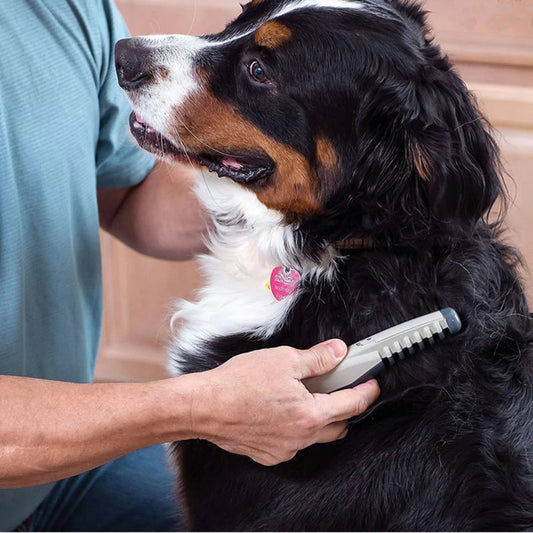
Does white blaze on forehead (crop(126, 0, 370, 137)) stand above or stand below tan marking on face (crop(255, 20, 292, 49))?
below

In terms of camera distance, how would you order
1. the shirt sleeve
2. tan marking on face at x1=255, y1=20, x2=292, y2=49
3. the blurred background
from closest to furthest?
tan marking on face at x1=255, y1=20, x2=292, y2=49
the shirt sleeve
the blurred background

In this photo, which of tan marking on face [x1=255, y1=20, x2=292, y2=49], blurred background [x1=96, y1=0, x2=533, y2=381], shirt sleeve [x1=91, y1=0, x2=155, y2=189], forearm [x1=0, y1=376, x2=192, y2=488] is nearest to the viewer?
forearm [x1=0, y1=376, x2=192, y2=488]

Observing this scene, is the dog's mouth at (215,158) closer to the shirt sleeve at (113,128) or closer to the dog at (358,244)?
the dog at (358,244)

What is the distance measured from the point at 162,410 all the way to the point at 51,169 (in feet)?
1.45

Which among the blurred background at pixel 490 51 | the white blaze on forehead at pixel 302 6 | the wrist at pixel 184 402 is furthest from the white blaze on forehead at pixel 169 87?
the blurred background at pixel 490 51

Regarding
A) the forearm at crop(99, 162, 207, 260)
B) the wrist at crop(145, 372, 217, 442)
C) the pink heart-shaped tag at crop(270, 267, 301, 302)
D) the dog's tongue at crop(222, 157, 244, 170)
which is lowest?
the forearm at crop(99, 162, 207, 260)

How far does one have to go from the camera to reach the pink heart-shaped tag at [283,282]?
107 centimetres

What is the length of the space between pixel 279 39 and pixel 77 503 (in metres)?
0.83

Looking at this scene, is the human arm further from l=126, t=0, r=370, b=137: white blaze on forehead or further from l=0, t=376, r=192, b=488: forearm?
l=126, t=0, r=370, b=137: white blaze on forehead

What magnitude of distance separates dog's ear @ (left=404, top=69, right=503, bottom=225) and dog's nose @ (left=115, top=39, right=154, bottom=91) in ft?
1.15

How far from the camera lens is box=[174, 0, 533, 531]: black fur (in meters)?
0.95

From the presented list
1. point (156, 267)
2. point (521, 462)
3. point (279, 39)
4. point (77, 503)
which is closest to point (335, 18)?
point (279, 39)

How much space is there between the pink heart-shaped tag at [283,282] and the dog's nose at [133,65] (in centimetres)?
32

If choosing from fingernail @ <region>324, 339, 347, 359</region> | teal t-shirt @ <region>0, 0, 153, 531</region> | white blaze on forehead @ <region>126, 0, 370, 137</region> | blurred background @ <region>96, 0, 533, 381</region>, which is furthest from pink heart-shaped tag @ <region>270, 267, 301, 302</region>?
blurred background @ <region>96, 0, 533, 381</region>
